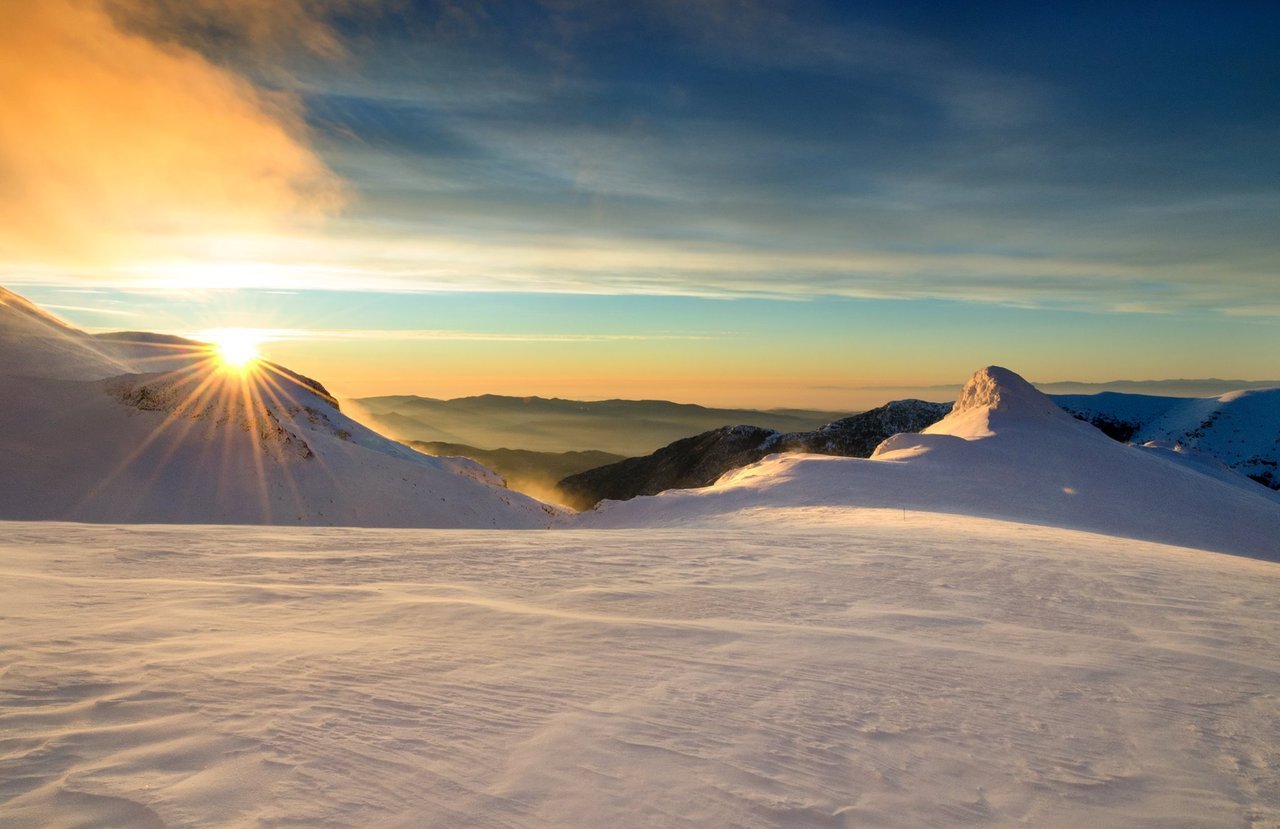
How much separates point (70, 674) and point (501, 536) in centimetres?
700

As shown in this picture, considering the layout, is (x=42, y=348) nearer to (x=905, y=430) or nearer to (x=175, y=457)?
(x=175, y=457)

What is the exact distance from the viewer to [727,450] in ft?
257

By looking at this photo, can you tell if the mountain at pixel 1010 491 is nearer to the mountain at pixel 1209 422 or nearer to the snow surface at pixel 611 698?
the snow surface at pixel 611 698

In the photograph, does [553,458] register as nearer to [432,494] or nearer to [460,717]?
[432,494]

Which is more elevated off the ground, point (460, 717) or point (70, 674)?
point (70, 674)

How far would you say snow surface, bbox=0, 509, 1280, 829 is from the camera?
2859 mm

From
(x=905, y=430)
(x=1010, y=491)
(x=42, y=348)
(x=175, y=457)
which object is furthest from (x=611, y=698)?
(x=905, y=430)

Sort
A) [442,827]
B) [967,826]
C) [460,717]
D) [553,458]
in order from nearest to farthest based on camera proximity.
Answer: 1. [442,827]
2. [967,826]
3. [460,717]
4. [553,458]

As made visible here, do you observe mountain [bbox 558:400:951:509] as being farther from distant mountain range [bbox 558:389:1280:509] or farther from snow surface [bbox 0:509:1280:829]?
snow surface [bbox 0:509:1280:829]

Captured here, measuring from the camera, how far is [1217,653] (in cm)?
526

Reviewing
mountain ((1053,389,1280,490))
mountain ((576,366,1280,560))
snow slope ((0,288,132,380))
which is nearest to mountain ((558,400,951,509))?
mountain ((1053,389,1280,490))

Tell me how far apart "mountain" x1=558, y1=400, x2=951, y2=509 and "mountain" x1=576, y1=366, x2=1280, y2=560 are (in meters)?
37.3

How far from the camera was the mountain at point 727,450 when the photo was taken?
69.4m

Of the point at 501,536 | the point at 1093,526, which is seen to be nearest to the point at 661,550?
the point at 501,536
